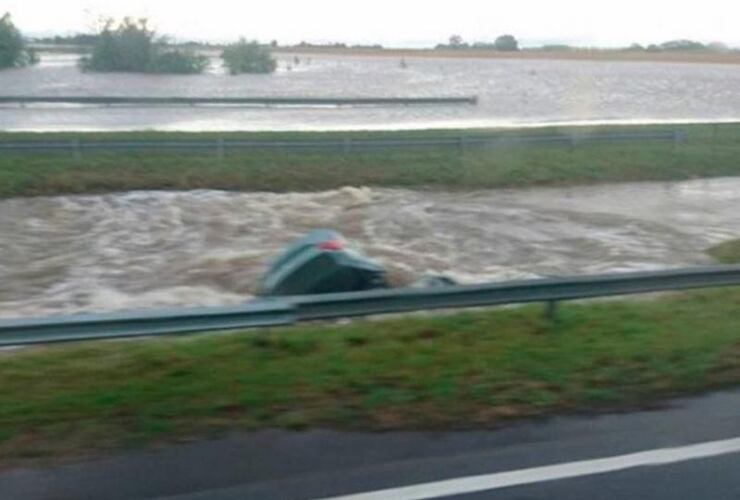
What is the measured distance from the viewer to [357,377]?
26.8ft

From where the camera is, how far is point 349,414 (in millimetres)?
7480

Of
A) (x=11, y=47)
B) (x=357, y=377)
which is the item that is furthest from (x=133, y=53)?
(x=357, y=377)

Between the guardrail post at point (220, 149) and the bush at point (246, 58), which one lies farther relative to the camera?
the bush at point (246, 58)

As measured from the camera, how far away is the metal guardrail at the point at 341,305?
27.0 ft

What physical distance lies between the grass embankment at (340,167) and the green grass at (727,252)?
10.8 metres

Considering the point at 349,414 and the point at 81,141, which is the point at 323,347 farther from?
the point at 81,141

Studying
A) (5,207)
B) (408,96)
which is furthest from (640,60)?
(5,207)

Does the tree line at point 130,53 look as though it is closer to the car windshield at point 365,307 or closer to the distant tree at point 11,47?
the distant tree at point 11,47

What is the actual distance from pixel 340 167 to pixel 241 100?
19800 millimetres

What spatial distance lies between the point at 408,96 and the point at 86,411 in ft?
165

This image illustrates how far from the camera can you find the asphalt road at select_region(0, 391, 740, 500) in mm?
6301

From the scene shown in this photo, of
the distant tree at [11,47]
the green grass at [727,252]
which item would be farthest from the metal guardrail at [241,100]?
the green grass at [727,252]

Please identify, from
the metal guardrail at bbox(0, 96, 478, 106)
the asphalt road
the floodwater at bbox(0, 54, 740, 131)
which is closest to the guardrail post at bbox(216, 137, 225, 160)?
the floodwater at bbox(0, 54, 740, 131)

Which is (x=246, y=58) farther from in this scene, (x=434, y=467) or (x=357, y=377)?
(x=434, y=467)
